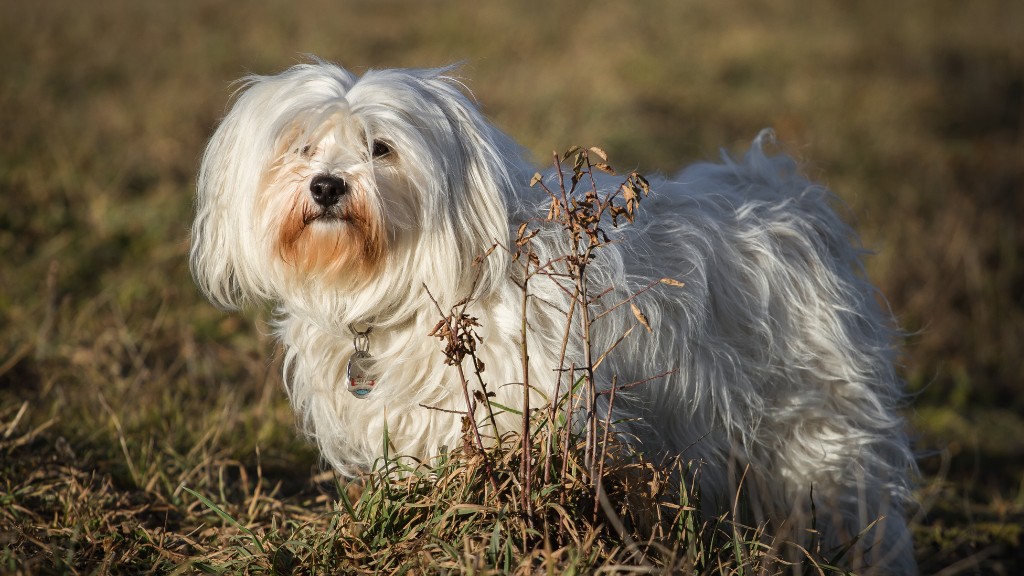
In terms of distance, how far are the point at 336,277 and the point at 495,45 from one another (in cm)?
941

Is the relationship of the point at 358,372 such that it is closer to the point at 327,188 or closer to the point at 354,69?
the point at 327,188

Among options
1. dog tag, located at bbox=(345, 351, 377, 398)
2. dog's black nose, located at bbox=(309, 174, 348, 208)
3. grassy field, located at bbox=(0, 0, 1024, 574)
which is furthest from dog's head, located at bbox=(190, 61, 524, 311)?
grassy field, located at bbox=(0, 0, 1024, 574)

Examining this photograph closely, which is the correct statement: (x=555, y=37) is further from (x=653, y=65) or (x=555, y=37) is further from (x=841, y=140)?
(x=841, y=140)

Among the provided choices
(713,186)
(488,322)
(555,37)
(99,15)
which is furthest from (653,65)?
(488,322)

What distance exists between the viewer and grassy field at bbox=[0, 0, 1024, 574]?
11.7 feet

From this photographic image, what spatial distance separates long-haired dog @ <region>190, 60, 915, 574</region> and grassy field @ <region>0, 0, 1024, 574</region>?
368 mm

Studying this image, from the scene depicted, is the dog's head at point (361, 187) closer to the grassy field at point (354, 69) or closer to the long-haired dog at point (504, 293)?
the long-haired dog at point (504, 293)

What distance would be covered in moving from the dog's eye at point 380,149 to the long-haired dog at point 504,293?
0.09ft

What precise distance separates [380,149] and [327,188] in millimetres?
246

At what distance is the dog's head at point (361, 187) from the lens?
2.88 m

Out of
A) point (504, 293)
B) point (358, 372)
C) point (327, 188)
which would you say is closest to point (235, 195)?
point (327, 188)

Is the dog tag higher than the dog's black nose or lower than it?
lower

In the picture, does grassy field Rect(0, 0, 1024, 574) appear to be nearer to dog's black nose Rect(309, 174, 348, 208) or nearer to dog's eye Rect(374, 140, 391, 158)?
dog's eye Rect(374, 140, 391, 158)

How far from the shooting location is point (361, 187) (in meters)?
2.84
